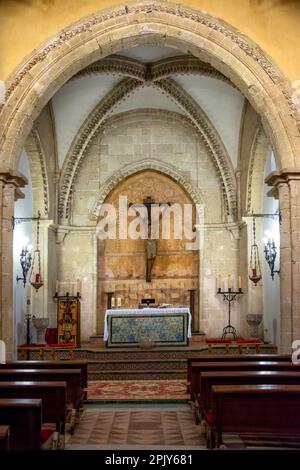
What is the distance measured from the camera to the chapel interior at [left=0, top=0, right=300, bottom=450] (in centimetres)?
719

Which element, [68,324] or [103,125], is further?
[103,125]

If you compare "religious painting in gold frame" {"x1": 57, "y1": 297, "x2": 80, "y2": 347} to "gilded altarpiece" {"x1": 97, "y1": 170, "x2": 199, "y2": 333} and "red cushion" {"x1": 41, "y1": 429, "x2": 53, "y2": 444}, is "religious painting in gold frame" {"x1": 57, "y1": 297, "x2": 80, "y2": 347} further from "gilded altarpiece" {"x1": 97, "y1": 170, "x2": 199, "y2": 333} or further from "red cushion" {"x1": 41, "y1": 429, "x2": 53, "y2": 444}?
"red cushion" {"x1": 41, "y1": 429, "x2": 53, "y2": 444}

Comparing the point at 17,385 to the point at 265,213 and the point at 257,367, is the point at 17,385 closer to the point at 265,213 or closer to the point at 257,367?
the point at 257,367

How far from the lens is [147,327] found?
1357 centimetres

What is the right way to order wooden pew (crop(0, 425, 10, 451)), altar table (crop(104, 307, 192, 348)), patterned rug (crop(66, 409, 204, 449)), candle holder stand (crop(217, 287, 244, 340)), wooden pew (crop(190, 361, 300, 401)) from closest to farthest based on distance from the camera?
Result: wooden pew (crop(0, 425, 10, 451))
patterned rug (crop(66, 409, 204, 449))
wooden pew (crop(190, 361, 300, 401))
altar table (crop(104, 307, 192, 348))
candle holder stand (crop(217, 287, 244, 340))

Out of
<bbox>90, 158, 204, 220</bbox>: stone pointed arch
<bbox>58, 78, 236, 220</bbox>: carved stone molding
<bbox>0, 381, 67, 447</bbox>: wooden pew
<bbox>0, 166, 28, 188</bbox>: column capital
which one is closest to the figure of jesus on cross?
<bbox>90, 158, 204, 220</bbox>: stone pointed arch

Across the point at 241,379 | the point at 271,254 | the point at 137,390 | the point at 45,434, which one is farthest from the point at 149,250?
the point at 45,434

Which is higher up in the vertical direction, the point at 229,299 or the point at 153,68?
the point at 153,68

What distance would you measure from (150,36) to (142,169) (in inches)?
254

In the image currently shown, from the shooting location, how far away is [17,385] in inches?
240

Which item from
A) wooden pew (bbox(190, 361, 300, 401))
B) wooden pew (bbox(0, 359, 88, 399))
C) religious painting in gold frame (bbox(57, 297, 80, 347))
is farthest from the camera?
religious painting in gold frame (bbox(57, 297, 80, 347))

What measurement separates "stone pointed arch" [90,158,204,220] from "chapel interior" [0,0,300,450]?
0.06m

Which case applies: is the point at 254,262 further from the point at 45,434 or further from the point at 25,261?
the point at 45,434

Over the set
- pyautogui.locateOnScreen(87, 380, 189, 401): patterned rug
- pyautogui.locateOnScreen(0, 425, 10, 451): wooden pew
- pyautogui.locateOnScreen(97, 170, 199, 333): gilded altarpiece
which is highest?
pyautogui.locateOnScreen(97, 170, 199, 333): gilded altarpiece
